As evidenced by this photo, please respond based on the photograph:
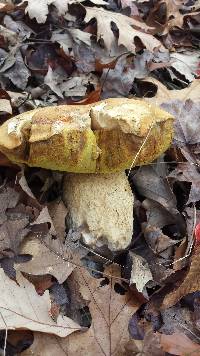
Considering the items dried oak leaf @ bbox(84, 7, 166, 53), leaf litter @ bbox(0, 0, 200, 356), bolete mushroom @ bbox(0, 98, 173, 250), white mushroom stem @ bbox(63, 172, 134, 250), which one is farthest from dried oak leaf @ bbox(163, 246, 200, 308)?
dried oak leaf @ bbox(84, 7, 166, 53)

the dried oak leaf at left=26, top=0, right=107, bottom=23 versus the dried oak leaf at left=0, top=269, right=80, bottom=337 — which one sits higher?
the dried oak leaf at left=26, top=0, right=107, bottom=23

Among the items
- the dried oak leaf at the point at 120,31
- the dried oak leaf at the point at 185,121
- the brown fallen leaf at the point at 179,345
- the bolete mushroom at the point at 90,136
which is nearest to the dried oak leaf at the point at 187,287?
the brown fallen leaf at the point at 179,345

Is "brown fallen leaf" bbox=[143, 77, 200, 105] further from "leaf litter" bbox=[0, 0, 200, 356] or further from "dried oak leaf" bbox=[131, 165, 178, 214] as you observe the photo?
"dried oak leaf" bbox=[131, 165, 178, 214]

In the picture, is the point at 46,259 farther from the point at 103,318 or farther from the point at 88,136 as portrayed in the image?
the point at 88,136

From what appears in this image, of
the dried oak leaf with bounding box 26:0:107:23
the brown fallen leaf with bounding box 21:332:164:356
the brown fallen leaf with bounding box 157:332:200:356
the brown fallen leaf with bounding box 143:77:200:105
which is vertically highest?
the dried oak leaf with bounding box 26:0:107:23

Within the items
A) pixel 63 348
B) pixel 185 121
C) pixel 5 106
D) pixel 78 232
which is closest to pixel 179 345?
pixel 63 348
